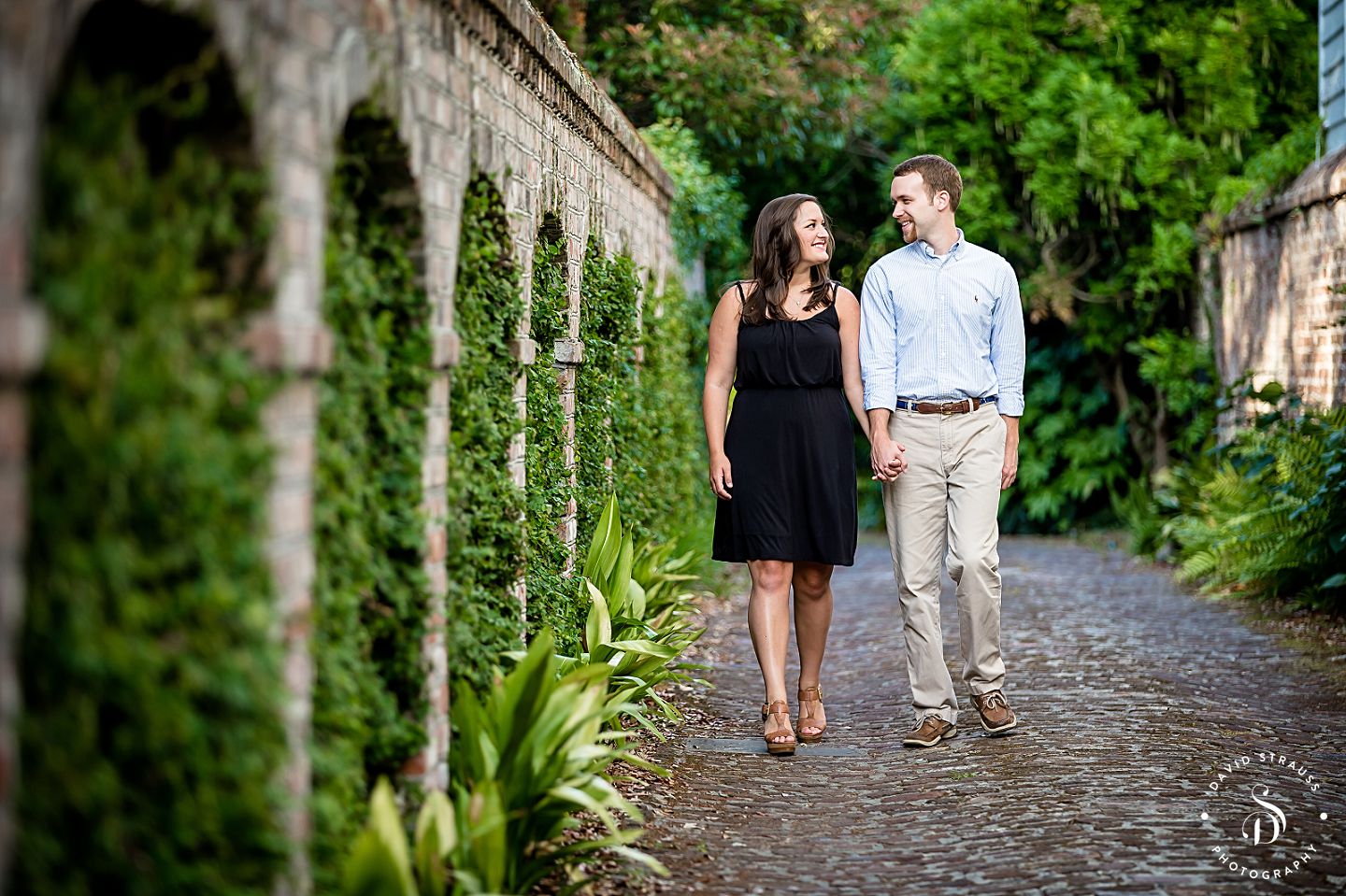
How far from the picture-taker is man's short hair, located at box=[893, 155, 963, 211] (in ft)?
19.5

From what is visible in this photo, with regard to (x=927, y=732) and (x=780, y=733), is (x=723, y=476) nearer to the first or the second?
(x=780, y=733)

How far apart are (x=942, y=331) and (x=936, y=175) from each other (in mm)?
641

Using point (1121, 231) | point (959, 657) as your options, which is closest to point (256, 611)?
point (959, 657)

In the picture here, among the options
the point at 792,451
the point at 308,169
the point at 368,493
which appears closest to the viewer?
the point at 308,169

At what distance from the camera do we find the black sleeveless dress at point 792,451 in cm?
577

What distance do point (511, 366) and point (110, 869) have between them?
110 inches

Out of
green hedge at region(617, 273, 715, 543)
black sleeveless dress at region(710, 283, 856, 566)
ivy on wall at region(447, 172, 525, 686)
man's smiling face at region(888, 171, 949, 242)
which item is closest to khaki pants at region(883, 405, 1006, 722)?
black sleeveless dress at region(710, 283, 856, 566)

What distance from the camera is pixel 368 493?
365cm

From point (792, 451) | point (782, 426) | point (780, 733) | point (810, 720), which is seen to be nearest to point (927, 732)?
point (810, 720)

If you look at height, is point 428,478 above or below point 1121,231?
below

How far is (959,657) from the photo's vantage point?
7.95 meters

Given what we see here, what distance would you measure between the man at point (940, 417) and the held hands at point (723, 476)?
1.87ft

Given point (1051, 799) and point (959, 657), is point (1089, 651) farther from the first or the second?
point (1051, 799)

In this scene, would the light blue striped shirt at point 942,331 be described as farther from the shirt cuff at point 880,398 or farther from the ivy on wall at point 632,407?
the ivy on wall at point 632,407
